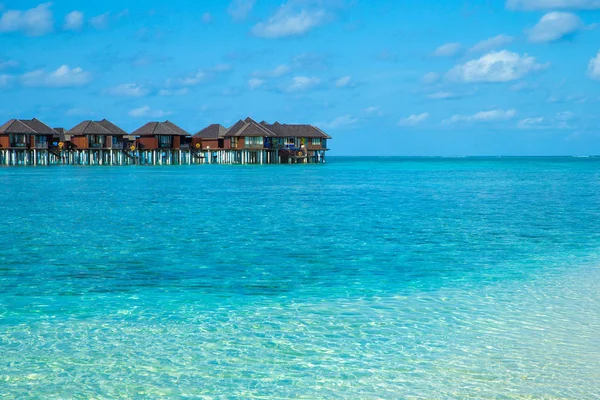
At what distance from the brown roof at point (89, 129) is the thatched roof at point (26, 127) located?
11.7ft

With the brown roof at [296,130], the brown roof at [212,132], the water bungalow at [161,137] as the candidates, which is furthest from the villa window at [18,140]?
the brown roof at [296,130]

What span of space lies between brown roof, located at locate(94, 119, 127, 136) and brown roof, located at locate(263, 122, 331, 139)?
21362 millimetres

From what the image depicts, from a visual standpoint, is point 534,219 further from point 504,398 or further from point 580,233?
point 504,398

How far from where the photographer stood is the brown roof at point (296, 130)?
315ft

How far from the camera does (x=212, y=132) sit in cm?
9669

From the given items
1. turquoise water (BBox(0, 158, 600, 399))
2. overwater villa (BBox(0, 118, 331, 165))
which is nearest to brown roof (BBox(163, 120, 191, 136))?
overwater villa (BBox(0, 118, 331, 165))

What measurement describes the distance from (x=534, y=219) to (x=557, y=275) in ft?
35.7

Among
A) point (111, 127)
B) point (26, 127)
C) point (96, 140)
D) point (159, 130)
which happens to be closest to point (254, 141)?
point (159, 130)

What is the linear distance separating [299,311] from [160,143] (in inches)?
3208

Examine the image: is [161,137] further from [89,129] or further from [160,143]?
[89,129]

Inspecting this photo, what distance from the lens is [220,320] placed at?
9055 mm

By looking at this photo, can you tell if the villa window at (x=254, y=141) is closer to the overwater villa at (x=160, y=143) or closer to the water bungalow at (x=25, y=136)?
the overwater villa at (x=160, y=143)

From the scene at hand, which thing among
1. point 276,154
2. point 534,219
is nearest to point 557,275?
point 534,219

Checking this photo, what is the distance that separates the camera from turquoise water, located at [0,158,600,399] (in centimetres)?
675
